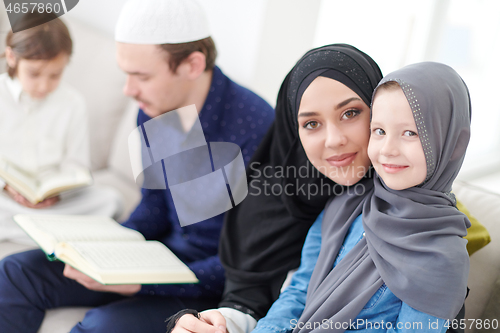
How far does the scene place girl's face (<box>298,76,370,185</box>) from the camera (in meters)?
0.75

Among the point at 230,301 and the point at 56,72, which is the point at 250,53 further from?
the point at 230,301

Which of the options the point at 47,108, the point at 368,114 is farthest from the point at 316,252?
the point at 47,108

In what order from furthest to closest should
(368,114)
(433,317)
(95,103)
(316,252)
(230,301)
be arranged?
(95,103)
(230,301)
(316,252)
(368,114)
(433,317)

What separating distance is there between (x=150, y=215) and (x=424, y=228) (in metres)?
0.91

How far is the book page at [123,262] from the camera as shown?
874 mm

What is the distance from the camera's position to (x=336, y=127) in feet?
2.48

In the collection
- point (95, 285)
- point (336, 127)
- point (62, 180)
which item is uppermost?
point (336, 127)

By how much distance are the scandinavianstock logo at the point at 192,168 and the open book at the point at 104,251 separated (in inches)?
6.4

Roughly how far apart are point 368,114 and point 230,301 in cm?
56

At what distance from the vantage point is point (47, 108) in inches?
53.8

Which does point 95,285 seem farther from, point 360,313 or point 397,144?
point 397,144

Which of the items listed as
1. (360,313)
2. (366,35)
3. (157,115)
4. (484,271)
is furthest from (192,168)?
(366,35)

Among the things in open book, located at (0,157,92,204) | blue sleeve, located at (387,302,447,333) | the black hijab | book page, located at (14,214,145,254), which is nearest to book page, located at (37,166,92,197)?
open book, located at (0,157,92,204)

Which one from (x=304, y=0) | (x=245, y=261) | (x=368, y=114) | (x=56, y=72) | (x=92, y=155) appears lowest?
(x=92, y=155)
